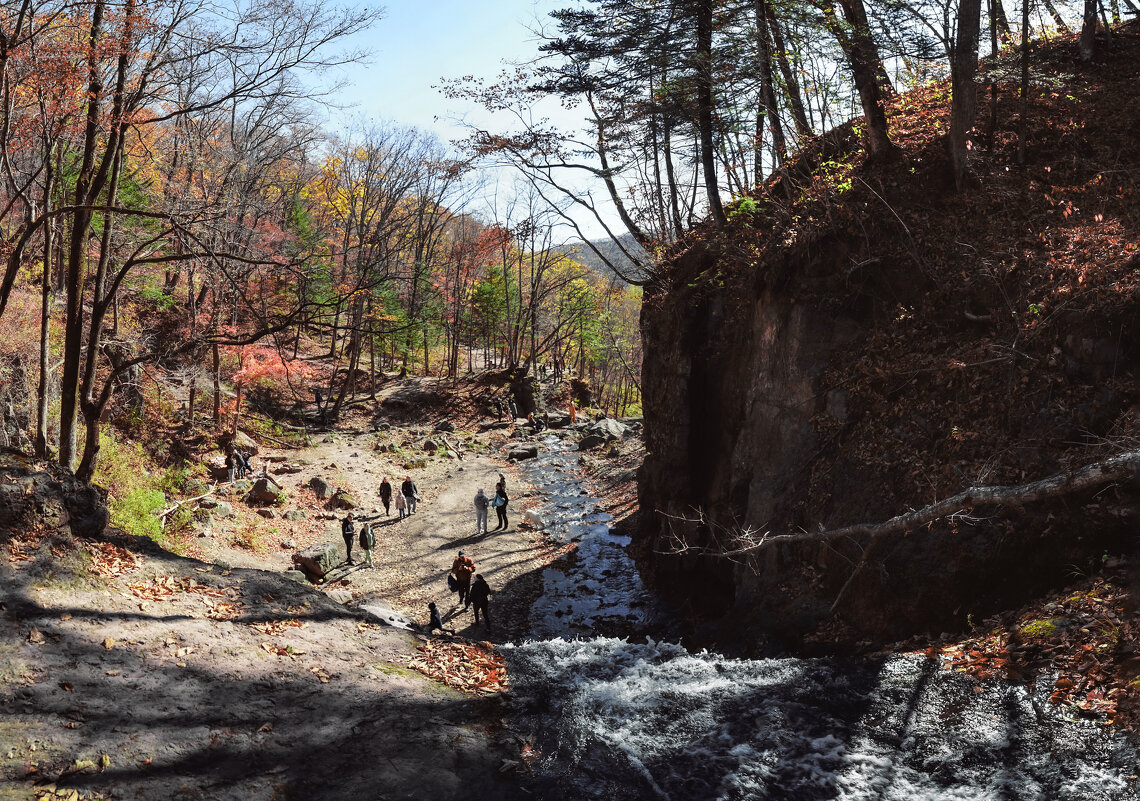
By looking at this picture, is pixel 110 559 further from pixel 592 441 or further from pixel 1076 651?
pixel 592 441

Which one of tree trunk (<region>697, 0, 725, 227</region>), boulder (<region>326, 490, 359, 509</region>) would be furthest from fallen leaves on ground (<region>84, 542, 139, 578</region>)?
tree trunk (<region>697, 0, 725, 227</region>)

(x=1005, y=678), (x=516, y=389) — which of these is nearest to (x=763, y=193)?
(x=1005, y=678)

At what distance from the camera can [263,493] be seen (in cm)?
1830

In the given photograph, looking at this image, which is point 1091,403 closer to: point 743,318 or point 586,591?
point 743,318

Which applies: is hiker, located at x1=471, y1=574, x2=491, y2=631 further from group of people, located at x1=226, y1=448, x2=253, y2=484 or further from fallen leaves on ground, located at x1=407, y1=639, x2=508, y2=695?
group of people, located at x1=226, y1=448, x2=253, y2=484

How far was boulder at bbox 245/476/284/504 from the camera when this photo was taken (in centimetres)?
1820

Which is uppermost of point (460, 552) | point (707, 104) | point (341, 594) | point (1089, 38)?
point (1089, 38)

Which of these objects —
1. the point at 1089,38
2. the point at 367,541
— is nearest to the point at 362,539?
the point at 367,541

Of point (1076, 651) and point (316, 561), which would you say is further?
point (316, 561)

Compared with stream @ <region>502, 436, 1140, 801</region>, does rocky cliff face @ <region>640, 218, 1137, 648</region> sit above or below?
above

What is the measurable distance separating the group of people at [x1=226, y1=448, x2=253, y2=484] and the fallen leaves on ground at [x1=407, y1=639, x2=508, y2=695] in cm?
1223

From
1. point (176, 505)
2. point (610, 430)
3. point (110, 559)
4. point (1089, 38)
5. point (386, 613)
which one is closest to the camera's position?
point (110, 559)

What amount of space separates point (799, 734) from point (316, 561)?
12.1 m

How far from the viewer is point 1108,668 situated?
5.91m
